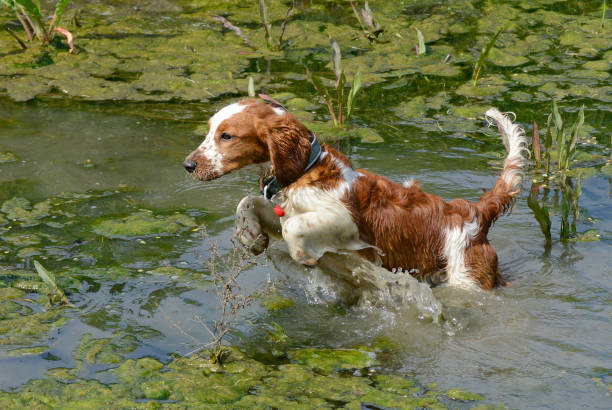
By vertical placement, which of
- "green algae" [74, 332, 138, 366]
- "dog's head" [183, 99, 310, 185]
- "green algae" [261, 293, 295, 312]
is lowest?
"green algae" [74, 332, 138, 366]

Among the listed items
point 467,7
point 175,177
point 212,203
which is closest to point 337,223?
point 212,203

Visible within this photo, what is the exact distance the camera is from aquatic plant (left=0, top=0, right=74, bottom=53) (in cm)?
859

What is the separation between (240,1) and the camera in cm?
1083

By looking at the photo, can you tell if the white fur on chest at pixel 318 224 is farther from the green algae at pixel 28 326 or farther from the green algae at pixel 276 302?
the green algae at pixel 28 326

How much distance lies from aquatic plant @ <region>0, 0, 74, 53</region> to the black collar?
515 cm

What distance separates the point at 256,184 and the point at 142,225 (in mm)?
1195

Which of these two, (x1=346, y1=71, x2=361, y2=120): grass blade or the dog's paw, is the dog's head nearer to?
the dog's paw

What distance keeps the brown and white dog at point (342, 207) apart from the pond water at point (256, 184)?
25 cm

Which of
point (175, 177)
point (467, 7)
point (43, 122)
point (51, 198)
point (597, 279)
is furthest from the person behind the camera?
Answer: point (467, 7)

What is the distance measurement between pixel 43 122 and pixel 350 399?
491 cm

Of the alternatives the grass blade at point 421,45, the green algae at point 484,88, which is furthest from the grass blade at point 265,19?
the green algae at point 484,88

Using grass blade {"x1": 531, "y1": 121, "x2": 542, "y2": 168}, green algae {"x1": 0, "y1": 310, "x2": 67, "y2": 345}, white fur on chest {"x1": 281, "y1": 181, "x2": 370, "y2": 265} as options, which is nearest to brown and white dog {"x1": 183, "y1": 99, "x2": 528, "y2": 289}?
white fur on chest {"x1": 281, "y1": 181, "x2": 370, "y2": 265}

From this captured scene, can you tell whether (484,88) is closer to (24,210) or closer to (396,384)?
(24,210)

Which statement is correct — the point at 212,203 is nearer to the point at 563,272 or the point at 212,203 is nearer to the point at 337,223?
the point at 337,223
